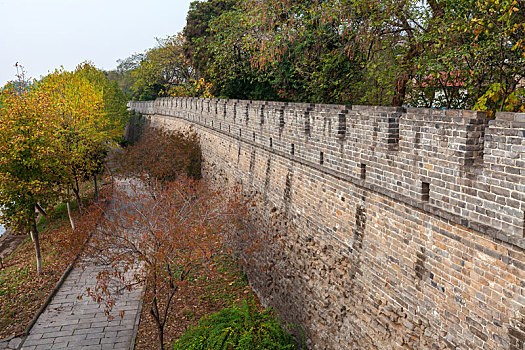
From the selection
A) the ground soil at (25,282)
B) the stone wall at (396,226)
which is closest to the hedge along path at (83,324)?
the ground soil at (25,282)

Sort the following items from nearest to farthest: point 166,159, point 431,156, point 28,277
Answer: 1. point 431,156
2. point 28,277
3. point 166,159

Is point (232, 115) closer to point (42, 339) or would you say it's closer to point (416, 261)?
point (42, 339)

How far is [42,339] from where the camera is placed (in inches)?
371

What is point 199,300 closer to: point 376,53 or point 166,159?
point 166,159

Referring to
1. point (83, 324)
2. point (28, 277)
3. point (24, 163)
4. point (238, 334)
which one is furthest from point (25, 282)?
point (238, 334)

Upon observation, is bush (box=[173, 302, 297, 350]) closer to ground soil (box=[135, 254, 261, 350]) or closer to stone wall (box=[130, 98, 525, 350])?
stone wall (box=[130, 98, 525, 350])

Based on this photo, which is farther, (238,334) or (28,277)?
(28,277)

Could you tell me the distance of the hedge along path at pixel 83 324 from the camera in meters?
9.22

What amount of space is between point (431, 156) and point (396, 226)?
3.72ft

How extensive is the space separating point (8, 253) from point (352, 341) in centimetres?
1567

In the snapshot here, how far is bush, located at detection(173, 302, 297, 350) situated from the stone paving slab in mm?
2600

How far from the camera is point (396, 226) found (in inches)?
220

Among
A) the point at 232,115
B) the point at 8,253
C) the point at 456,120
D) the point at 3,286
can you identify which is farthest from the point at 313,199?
the point at 8,253

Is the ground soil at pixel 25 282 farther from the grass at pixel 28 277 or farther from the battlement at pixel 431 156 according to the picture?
the battlement at pixel 431 156
